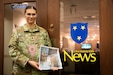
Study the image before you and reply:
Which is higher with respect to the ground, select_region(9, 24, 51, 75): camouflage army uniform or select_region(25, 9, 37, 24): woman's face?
select_region(25, 9, 37, 24): woman's face

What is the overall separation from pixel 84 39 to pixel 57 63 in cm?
52

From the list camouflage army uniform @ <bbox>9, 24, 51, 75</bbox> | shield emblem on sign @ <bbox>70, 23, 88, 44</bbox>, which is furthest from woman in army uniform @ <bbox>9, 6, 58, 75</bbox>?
shield emblem on sign @ <bbox>70, 23, 88, 44</bbox>

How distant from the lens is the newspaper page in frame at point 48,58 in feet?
7.84

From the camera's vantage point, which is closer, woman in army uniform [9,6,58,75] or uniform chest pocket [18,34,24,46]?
woman in army uniform [9,6,58,75]

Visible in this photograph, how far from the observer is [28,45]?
2570mm

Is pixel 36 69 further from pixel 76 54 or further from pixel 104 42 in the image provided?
pixel 104 42

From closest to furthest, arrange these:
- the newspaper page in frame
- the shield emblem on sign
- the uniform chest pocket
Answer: the newspaper page in frame < the uniform chest pocket < the shield emblem on sign

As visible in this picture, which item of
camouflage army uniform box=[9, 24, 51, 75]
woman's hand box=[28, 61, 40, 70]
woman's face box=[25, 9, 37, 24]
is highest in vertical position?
woman's face box=[25, 9, 37, 24]

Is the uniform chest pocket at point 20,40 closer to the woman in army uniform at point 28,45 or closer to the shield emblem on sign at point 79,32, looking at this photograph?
the woman in army uniform at point 28,45

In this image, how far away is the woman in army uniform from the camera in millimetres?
2461

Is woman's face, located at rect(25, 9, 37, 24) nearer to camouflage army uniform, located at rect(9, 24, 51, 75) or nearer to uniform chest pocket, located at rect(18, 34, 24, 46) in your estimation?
camouflage army uniform, located at rect(9, 24, 51, 75)

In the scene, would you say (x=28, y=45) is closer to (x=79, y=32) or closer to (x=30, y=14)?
(x=30, y=14)

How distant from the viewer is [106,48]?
2711 mm

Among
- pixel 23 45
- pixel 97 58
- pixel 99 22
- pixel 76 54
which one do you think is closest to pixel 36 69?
pixel 23 45
